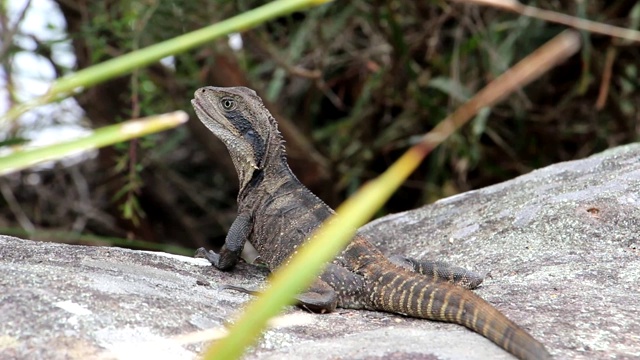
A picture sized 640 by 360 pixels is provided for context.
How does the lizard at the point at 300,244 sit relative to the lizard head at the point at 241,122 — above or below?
below

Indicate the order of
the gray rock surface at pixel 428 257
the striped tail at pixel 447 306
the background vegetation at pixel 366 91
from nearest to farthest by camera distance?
the gray rock surface at pixel 428 257
the striped tail at pixel 447 306
the background vegetation at pixel 366 91

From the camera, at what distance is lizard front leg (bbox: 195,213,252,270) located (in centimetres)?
439

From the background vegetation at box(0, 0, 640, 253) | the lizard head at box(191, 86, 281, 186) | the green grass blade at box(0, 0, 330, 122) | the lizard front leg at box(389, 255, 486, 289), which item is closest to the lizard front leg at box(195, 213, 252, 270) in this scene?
the lizard head at box(191, 86, 281, 186)

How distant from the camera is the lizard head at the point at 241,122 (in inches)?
189

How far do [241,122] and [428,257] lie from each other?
129 cm

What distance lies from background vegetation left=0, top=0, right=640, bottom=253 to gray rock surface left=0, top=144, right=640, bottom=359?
203cm

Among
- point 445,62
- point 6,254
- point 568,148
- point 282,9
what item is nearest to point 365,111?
point 445,62

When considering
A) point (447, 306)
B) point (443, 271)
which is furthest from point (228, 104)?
point (447, 306)

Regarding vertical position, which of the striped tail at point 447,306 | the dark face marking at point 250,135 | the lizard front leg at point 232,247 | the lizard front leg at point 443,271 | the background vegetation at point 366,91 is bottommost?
the lizard front leg at point 232,247

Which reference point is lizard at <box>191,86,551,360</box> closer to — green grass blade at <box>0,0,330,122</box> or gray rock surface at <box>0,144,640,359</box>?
gray rock surface at <box>0,144,640,359</box>

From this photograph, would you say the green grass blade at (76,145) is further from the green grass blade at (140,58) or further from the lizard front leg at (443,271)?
the lizard front leg at (443,271)

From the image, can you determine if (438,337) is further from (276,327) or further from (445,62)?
(445,62)

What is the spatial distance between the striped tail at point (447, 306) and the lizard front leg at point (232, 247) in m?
0.84

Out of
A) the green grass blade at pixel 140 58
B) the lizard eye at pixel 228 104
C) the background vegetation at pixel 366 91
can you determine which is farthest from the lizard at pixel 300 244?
the background vegetation at pixel 366 91
